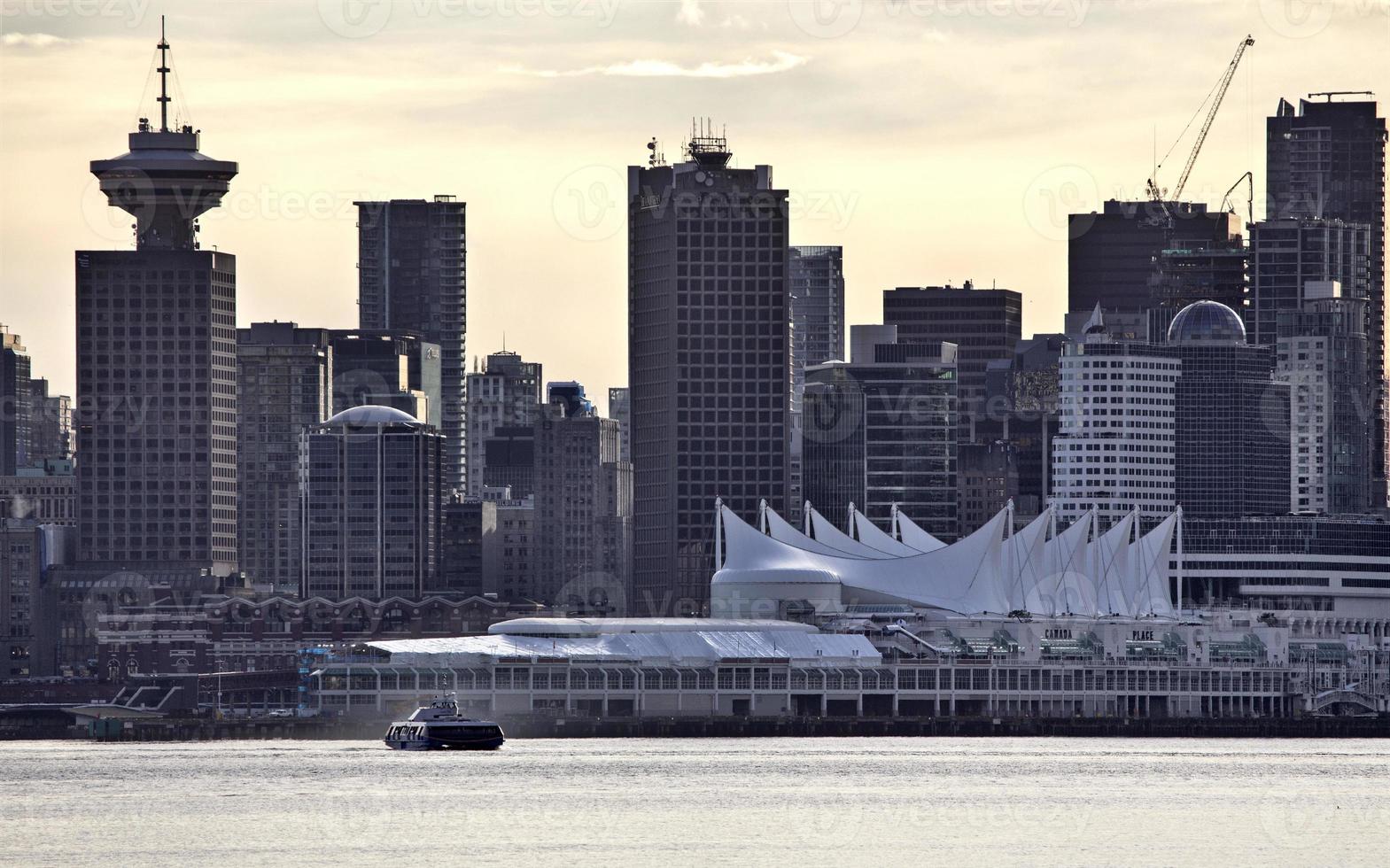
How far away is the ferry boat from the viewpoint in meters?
173

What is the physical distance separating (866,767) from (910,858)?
46653 mm

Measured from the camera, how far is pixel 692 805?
14062cm

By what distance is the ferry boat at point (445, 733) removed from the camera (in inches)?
6811

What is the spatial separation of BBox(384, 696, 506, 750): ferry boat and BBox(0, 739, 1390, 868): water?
1.14 metres

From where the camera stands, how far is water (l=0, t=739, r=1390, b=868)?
12156 centimetres

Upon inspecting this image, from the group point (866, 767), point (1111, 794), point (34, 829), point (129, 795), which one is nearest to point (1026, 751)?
point (866, 767)

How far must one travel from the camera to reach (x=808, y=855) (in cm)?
11919

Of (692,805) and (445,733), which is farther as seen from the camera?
(445,733)

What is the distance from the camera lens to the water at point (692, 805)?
121562mm

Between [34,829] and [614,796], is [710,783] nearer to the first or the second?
[614,796]

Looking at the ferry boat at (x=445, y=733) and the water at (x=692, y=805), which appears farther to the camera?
the ferry boat at (x=445, y=733)

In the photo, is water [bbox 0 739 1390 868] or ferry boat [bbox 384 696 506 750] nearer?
water [bbox 0 739 1390 868]

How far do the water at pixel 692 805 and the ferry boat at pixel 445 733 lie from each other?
1139mm

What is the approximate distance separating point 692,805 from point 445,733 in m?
35.1
